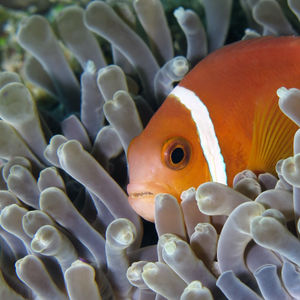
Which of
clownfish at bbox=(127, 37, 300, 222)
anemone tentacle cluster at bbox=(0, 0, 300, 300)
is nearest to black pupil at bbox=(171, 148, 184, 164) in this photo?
clownfish at bbox=(127, 37, 300, 222)

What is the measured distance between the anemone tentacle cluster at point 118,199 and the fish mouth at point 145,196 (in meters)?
0.07

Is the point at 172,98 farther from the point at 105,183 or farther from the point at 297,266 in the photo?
the point at 297,266

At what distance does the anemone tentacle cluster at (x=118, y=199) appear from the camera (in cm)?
82

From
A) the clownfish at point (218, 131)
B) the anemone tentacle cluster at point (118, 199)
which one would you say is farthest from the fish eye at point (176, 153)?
the anemone tentacle cluster at point (118, 199)

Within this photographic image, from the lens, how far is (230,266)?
864 millimetres

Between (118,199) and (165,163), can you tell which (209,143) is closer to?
(165,163)

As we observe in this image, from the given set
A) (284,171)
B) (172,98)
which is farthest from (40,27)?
(284,171)

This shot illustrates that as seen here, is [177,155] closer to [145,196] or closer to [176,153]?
[176,153]

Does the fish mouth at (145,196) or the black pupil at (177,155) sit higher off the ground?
the black pupil at (177,155)

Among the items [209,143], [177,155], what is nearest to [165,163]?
[177,155]

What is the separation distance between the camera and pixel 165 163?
3.38 feet

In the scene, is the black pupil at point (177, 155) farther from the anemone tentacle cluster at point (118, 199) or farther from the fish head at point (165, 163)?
the anemone tentacle cluster at point (118, 199)

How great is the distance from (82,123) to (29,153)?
216 mm

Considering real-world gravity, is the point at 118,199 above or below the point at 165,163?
below
